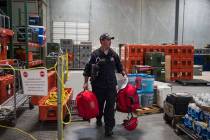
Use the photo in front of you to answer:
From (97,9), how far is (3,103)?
46.4 feet

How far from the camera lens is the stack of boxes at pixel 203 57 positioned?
58.9ft

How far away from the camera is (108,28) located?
1891 cm

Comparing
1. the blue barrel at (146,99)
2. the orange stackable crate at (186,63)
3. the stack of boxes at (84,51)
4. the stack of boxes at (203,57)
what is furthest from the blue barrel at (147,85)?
the stack of boxes at (203,57)

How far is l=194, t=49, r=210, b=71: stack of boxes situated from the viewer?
1794 cm

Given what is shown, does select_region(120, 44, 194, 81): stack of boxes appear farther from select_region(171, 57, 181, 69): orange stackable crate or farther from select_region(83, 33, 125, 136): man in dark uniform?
select_region(83, 33, 125, 136): man in dark uniform

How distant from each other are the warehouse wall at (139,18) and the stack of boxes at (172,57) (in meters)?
6.51

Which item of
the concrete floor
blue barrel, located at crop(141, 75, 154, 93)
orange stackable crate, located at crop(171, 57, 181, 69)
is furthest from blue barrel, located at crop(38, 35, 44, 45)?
orange stackable crate, located at crop(171, 57, 181, 69)

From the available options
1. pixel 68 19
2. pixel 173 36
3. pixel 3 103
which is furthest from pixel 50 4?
pixel 3 103

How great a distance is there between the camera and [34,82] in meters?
3.68

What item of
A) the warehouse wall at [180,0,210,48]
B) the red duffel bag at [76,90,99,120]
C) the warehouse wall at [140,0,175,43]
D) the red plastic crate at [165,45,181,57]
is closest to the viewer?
the red duffel bag at [76,90,99,120]

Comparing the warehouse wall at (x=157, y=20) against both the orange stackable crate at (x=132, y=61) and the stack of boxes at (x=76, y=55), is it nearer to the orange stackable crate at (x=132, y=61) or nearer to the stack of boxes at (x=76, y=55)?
the stack of boxes at (x=76, y=55)

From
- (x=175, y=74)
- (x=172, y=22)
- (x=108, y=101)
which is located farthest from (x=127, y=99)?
(x=172, y=22)

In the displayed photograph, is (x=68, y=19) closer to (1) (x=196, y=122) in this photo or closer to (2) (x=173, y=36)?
(2) (x=173, y=36)

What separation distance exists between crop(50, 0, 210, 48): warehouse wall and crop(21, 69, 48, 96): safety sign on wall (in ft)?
49.1
